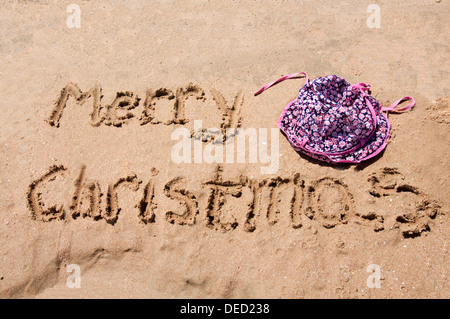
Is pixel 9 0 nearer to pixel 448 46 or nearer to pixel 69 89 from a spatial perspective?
pixel 69 89

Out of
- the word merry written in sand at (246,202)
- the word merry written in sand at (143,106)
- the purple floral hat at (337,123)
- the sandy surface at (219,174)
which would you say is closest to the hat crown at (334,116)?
the purple floral hat at (337,123)

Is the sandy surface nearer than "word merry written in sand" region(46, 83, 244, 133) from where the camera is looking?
Yes

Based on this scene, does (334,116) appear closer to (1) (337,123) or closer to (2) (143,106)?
(1) (337,123)

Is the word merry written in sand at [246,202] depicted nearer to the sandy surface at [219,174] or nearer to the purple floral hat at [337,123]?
the sandy surface at [219,174]

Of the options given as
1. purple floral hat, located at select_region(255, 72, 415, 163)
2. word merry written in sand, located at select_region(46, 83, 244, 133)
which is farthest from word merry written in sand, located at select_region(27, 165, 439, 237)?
word merry written in sand, located at select_region(46, 83, 244, 133)

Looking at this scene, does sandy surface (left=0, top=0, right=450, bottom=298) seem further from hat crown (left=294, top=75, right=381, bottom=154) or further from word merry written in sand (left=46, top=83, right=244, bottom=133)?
hat crown (left=294, top=75, right=381, bottom=154)

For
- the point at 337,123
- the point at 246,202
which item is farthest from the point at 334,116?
the point at 246,202

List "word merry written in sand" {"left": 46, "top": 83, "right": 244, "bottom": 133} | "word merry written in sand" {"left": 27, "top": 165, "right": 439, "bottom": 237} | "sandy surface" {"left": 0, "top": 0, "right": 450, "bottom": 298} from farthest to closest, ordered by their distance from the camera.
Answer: "word merry written in sand" {"left": 46, "top": 83, "right": 244, "bottom": 133}, "word merry written in sand" {"left": 27, "top": 165, "right": 439, "bottom": 237}, "sandy surface" {"left": 0, "top": 0, "right": 450, "bottom": 298}
